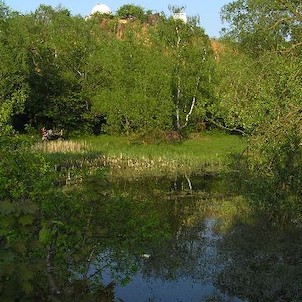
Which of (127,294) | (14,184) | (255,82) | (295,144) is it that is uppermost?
(255,82)

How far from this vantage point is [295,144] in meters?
15.6

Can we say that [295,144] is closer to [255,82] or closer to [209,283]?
[255,82]

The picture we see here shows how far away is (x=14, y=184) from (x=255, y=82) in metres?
9.46

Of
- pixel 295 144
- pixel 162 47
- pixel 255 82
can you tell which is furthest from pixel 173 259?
pixel 162 47

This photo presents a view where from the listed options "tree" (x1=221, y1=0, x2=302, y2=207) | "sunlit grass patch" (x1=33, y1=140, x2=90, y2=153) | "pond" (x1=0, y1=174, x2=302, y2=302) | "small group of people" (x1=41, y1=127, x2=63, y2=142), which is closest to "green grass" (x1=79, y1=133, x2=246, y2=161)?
"sunlit grass patch" (x1=33, y1=140, x2=90, y2=153)

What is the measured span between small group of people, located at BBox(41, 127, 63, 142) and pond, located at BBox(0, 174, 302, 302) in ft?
56.9

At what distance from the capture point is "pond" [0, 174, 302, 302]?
22.1 feet

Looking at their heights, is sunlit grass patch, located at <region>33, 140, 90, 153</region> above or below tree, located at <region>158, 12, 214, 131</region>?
below

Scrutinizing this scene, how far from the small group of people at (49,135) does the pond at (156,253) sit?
56.9ft

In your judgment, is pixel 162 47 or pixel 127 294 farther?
pixel 162 47

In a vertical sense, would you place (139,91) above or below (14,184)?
above

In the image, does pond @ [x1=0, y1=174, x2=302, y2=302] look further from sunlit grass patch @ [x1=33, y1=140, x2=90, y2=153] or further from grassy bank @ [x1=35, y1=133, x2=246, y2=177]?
sunlit grass patch @ [x1=33, y1=140, x2=90, y2=153]

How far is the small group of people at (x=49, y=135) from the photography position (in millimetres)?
38844

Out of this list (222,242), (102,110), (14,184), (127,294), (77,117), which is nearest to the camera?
(14,184)
